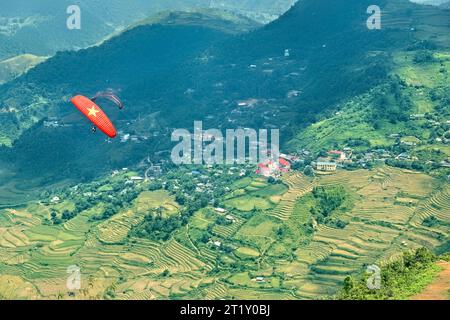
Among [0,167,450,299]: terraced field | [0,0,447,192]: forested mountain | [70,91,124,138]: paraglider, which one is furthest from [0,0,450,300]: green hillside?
[70,91,124,138]: paraglider

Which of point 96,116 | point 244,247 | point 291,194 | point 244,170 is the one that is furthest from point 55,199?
point 96,116

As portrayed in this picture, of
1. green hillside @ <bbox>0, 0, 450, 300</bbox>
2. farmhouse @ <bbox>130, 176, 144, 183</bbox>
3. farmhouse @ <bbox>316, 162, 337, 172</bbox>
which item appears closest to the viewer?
green hillside @ <bbox>0, 0, 450, 300</bbox>

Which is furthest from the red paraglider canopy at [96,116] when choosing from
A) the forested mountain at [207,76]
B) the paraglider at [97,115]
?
the forested mountain at [207,76]

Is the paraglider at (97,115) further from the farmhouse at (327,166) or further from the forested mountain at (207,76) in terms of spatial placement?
the forested mountain at (207,76)

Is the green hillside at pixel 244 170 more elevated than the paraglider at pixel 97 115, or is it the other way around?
the paraglider at pixel 97 115

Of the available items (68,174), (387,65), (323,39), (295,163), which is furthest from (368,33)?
(68,174)

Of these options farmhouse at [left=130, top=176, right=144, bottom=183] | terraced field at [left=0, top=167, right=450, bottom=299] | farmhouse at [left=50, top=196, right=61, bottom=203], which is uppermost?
terraced field at [left=0, top=167, right=450, bottom=299]

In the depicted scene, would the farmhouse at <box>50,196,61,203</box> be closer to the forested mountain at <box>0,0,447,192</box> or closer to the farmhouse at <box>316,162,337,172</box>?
the forested mountain at <box>0,0,447,192</box>

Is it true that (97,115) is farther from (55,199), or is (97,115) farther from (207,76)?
(207,76)
